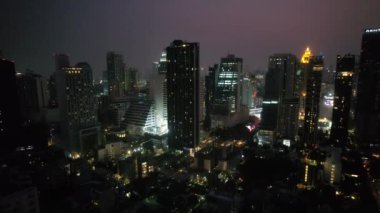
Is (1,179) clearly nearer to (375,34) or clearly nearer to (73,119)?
(73,119)

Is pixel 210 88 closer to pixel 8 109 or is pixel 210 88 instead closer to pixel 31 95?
pixel 31 95

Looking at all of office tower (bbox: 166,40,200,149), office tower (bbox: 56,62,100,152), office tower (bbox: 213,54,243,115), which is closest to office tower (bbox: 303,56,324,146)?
office tower (bbox: 213,54,243,115)

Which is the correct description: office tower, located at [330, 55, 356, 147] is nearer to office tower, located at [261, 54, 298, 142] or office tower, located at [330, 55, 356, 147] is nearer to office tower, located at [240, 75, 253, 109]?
office tower, located at [261, 54, 298, 142]

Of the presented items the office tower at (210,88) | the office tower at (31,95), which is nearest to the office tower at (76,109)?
the office tower at (31,95)

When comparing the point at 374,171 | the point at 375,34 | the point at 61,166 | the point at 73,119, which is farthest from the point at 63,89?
the point at 375,34

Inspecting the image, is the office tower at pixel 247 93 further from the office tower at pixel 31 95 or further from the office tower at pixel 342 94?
the office tower at pixel 31 95
